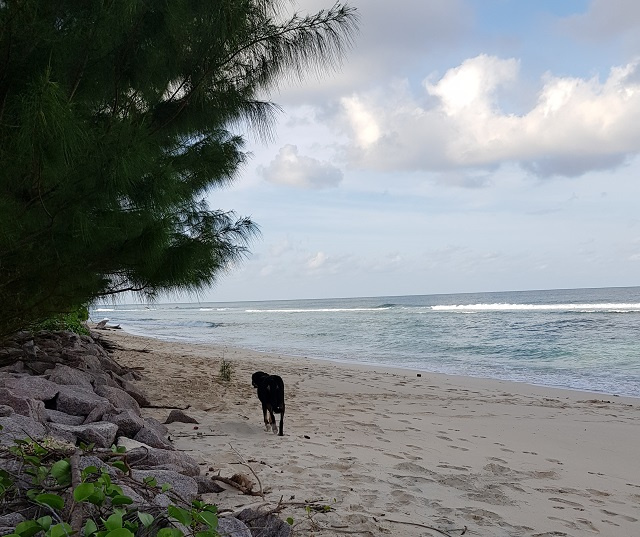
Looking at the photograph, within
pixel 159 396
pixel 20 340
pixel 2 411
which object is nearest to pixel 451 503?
pixel 2 411

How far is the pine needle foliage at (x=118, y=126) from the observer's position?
3.64m

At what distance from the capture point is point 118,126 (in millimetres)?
4430

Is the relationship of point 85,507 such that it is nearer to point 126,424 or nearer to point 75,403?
point 126,424

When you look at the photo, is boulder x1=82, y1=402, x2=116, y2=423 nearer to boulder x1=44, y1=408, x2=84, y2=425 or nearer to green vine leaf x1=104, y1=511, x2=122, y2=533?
boulder x1=44, y1=408, x2=84, y2=425

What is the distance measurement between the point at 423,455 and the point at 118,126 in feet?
12.0

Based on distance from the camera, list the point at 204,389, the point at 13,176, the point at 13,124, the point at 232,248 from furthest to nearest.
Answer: the point at 204,389, the point at 232,248, the point at 13,176, the point at 13,124

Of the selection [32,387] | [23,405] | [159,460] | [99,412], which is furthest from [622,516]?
[32,387]

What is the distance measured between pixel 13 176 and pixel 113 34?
125 cm

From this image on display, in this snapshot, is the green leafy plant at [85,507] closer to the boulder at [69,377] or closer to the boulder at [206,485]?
the boulder at [206,485]

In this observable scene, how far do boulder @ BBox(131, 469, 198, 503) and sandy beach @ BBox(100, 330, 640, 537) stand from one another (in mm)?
205

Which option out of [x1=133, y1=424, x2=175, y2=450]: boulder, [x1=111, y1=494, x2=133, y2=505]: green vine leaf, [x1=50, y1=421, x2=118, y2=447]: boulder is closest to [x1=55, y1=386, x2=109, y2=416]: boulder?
[x1=133, y1=424, x2=175, y2=450]: boulder

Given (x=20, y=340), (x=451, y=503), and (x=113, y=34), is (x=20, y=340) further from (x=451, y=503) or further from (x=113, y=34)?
(x=451, y=503)

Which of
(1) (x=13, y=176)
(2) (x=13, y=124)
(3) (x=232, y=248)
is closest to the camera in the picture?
(2) (x=13, y=124)

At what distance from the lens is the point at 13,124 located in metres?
3.57
